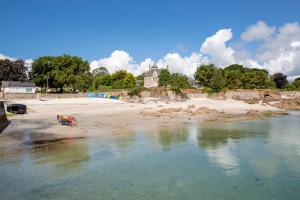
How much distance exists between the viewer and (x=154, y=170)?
1692 centimetres

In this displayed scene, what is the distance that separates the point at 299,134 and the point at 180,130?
39.8 ft

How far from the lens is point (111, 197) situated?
41.8 ft

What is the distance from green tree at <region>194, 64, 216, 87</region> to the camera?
367 feet

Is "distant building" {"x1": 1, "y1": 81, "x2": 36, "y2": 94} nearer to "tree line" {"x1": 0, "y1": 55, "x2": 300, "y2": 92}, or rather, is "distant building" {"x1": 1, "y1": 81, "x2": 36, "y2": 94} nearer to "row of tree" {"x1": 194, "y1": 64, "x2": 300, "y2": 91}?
"tree line" {"x1": 0, "y1": 55, "x2": 300, "y2": 92}

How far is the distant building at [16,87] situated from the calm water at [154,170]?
227 ft

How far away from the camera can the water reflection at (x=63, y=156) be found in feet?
55.8

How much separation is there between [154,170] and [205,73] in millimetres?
98545

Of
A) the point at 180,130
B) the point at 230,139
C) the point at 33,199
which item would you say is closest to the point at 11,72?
the point at 180,130

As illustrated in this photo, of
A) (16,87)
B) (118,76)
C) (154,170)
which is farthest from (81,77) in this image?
(154,170)

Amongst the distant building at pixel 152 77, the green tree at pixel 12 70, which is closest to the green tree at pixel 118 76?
the distant building at pixel 152 77

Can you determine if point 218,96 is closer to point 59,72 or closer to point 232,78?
point 232,78

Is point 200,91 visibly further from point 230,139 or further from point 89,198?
point 89,198

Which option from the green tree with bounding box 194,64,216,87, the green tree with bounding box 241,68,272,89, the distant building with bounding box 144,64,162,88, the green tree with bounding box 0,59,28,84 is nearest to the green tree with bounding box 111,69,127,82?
the distant building with bounding box 144,64,162,88

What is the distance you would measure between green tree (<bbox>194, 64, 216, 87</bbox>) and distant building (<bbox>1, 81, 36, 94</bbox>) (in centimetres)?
5867
